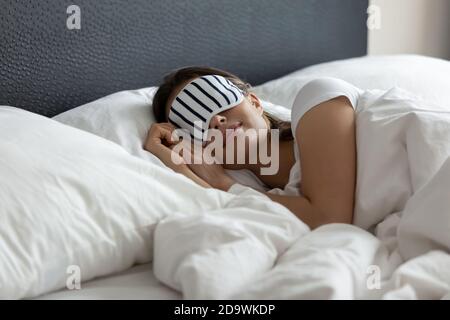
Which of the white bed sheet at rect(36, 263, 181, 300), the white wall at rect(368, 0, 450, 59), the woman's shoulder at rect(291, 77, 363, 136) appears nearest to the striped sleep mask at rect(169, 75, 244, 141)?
the woman's shoulder at rect(291, 77, 363, 136)

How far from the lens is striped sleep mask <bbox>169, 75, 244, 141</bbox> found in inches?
48.7

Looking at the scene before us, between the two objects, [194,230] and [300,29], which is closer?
[194,230]

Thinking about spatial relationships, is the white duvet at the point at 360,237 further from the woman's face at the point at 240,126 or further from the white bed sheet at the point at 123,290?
the woman's face at the point at 240,126

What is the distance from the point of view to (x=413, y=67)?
189 centimetres

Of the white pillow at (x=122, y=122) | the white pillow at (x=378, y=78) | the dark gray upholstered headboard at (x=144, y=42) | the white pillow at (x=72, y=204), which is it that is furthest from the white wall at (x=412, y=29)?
the white pillow at (x=72, y=204)

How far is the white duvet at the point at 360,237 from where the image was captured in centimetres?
78

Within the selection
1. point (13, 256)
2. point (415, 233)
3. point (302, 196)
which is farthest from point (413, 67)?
point (13, 256)

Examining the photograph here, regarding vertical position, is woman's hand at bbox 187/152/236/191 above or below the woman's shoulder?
below

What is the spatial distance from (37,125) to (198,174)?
334 mm

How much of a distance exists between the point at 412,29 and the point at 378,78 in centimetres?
88

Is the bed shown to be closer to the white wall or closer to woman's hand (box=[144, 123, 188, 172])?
woman's hand (box=[144, 123, 188, 172])

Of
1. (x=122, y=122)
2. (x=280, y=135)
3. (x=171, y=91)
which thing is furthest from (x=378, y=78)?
(x=122, y=122)

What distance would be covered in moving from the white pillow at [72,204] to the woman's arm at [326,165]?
17 cm

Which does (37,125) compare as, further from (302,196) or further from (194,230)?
(302,196)
